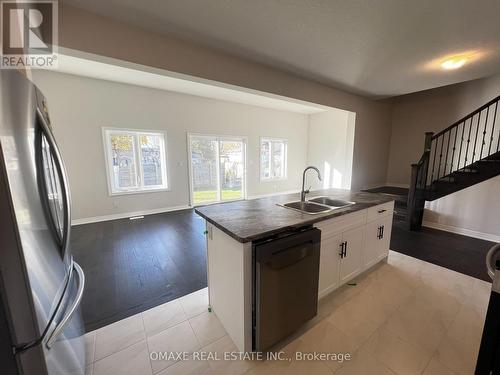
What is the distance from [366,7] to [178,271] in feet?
10.9

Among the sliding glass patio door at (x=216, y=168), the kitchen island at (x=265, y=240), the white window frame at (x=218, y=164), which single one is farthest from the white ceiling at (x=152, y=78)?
the kitchen island at (x=265, y=240)

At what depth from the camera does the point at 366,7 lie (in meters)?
1.73

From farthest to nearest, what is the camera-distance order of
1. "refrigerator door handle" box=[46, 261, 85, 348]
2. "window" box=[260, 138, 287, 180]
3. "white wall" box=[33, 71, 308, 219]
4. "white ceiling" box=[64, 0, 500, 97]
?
"window" box=[260, 138, 287, 180] < "white wall" box=[33, 71, 308, 219] < "white ceiling" box=[64, 0, 500, 97] < "refrigerator door handle" box=[46, 261, 85, 348]

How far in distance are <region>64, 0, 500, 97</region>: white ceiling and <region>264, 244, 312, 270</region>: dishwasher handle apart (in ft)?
6.56

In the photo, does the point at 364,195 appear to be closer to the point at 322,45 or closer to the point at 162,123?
the point at 322,45

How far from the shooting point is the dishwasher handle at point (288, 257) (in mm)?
1330

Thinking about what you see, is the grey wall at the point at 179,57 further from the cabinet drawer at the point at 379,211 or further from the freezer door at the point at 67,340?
the cabinet drawer at the point at 379,211

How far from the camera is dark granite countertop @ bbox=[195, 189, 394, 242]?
53.7 inches

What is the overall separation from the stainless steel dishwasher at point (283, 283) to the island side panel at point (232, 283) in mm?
52

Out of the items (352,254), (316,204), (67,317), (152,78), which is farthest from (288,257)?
(152,78)

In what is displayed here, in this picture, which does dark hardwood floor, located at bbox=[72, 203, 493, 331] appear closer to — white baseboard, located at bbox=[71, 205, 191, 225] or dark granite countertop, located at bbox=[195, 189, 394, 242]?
white baseboard, located at bbox=[71, 205, 191, 225]

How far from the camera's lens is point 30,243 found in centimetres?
78

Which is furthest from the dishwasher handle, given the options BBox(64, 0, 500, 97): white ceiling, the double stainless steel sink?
BBox(64, 0, 500, 97): white ceiling

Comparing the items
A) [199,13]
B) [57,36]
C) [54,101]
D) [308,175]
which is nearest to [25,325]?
[57,36]
